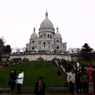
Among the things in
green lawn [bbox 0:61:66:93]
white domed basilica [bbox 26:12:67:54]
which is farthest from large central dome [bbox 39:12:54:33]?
green lawn [bbox 0:61:66:93]

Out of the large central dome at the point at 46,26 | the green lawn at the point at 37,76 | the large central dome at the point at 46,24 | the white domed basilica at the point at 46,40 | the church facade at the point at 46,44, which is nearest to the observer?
the green lawn at the point at 37,76

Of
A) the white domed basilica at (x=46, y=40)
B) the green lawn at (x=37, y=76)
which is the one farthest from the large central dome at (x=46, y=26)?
the green lawn at (x=37, y=76)

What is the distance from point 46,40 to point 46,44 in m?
2.28

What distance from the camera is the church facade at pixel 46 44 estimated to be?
7862cm

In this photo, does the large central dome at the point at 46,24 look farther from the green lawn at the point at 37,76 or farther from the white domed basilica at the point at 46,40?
the green lawn at the point at 37,76

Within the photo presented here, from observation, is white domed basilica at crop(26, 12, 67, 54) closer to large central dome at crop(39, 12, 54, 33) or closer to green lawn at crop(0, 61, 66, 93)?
large central dome at crop(39, 12, 54, 33)

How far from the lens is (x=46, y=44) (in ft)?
316

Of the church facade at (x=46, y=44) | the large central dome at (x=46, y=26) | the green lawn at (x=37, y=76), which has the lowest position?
the green lawn at (x=37, y=76)

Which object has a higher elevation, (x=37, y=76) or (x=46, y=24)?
(x=46, y=24)

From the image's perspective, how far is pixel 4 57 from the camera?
86625 millimetres

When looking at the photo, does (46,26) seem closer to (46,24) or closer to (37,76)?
(46,24)

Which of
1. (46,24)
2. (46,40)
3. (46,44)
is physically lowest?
(46,44)

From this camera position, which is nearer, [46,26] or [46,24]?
[46,26]

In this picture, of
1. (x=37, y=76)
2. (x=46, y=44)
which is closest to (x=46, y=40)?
(x=46, y=44)
